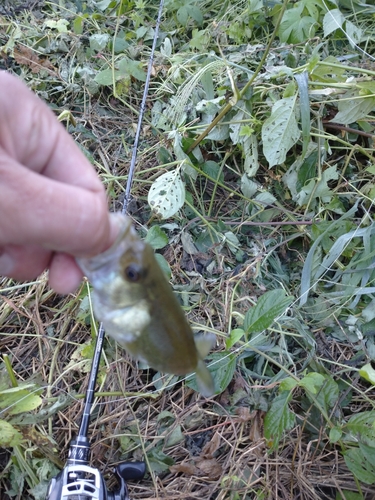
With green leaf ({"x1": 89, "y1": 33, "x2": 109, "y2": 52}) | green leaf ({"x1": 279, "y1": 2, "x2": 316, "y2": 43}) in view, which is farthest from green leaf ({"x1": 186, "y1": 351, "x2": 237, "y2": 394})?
green leaf ({"x1": 89, "y1": 33, "x2": 109, "y2": 52})

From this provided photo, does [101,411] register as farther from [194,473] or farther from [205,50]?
[205,50]

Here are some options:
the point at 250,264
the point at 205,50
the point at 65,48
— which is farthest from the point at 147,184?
the point at 65,48

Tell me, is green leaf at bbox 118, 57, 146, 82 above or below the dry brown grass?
above

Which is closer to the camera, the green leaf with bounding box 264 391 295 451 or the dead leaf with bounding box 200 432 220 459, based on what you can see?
the green leaf with bounding box 264 391 295 451

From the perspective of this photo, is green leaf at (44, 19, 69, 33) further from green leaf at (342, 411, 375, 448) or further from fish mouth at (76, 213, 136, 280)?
green leaf at (342, 411, 375, 448)

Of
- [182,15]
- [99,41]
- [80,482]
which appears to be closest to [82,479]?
[80,482]

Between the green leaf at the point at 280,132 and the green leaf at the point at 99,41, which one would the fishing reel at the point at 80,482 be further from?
the green leaf at the point at 99,41

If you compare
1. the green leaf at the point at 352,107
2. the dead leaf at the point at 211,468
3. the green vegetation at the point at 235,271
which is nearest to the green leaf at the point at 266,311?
the green vegetation at the point at 235,271
